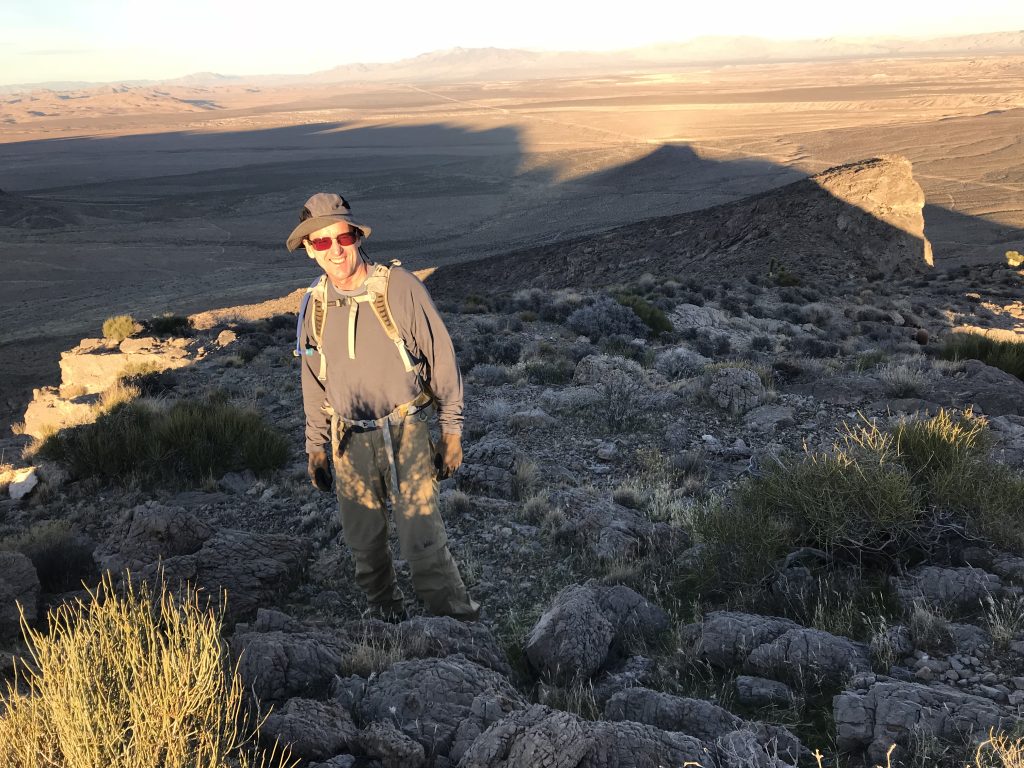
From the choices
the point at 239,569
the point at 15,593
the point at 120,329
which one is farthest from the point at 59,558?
the point at 120,329

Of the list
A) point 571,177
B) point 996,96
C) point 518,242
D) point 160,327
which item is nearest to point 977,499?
point 160,327

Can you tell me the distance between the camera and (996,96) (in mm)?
78375

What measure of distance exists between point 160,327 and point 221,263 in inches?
815

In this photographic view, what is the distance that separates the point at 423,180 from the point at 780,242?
40.9m

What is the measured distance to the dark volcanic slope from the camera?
67.1 ft

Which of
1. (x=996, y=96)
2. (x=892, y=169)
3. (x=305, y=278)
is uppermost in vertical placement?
(x=996, y=96)

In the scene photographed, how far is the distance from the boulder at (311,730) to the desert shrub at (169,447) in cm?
378

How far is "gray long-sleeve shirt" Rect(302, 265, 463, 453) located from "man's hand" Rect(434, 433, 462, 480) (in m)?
0.04

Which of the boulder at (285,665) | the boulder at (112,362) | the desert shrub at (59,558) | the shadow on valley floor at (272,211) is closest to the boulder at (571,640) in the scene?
the boulder at (285,665)

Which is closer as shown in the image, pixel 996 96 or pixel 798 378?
pixel 798 378

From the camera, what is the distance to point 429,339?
3.26 meters

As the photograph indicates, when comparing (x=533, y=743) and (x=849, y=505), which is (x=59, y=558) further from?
(x=849, y=505)

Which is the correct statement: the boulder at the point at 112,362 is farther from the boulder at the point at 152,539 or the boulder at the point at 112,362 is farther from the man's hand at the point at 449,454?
the man's hand at the point at 449,454

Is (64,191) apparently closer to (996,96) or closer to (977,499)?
(977,499)
